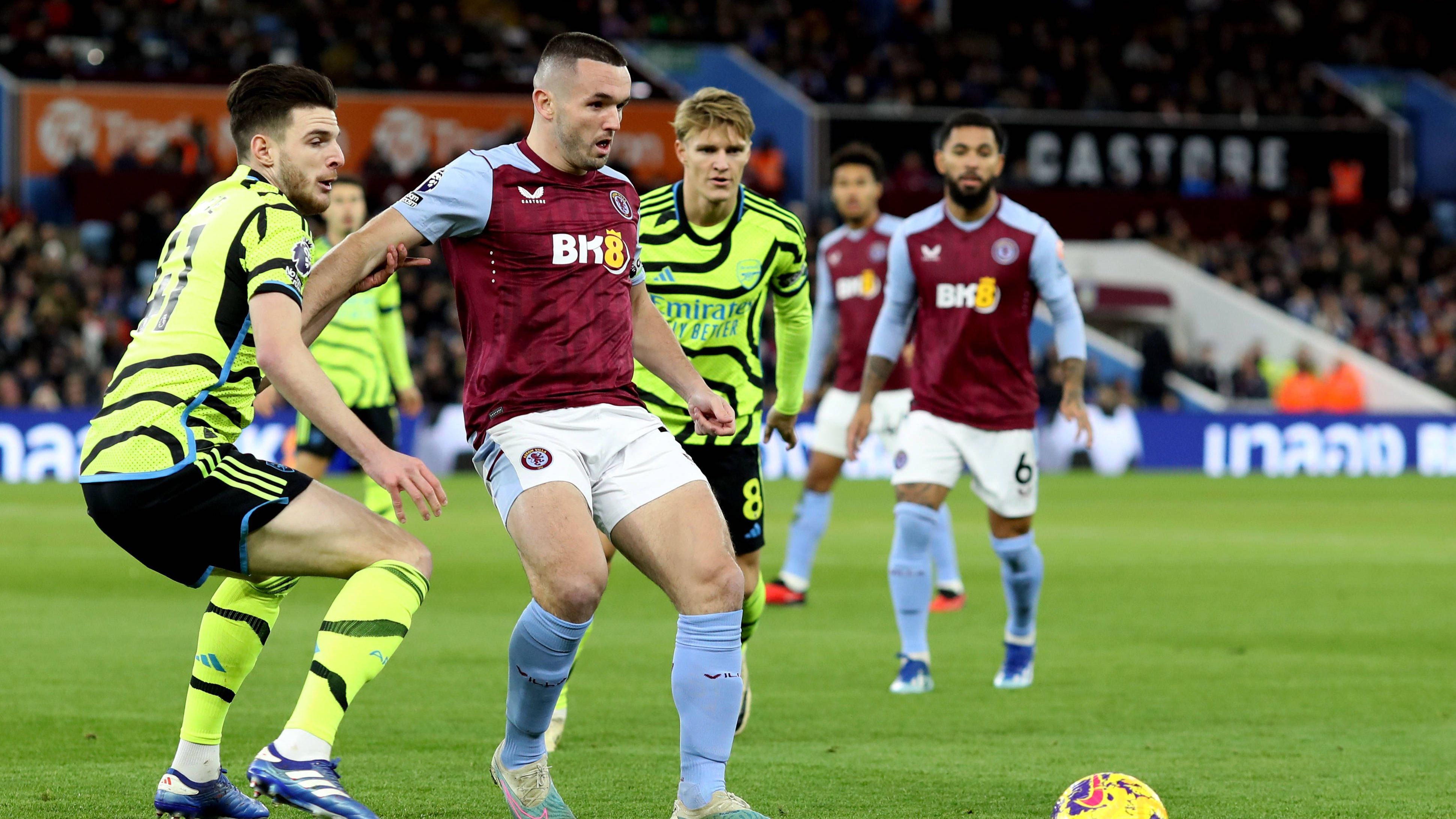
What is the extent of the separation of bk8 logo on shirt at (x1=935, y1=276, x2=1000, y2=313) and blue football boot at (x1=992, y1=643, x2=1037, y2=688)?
1.50 meters

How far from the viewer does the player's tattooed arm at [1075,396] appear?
802 centimetres

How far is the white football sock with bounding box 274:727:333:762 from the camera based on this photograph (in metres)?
4.55

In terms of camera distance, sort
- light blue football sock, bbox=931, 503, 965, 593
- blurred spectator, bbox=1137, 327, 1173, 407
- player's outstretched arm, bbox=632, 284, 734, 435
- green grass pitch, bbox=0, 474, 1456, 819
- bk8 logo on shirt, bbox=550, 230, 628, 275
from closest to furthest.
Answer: bk8 logo on shirt, bbox=550, 230, 628, 275
player's outstretched arm, bbox=632, 284, 734, 435
green grass pitch, bbox=0, 474, 1456, 819
light blue football sock, bbox=931, 503, 965, 593
blurred spectator, bbox=1137, 327, 1173, 407

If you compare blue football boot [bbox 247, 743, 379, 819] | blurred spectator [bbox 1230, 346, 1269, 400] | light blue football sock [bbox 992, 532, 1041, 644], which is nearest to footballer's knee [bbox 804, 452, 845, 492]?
light blue football sock [bbox 992, 532, 1041, 644]

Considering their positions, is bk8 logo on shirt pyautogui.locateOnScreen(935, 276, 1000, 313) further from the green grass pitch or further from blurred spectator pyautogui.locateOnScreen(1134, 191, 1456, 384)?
blurred spectator pyautogui.locateOnScreen(1134, 191, 1456, 384)

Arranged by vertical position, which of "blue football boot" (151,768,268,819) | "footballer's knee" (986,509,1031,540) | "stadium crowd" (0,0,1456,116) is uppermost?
"stadium crowd" (0,0,1456,116)

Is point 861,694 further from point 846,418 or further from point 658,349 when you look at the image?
point 846,418

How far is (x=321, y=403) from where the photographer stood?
452 cm

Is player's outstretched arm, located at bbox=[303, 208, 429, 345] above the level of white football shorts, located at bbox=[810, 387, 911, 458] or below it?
above

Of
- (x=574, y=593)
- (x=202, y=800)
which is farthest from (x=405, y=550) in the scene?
(x=202, y=800)

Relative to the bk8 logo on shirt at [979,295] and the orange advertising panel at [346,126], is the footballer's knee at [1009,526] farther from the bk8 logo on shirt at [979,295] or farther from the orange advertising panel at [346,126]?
the orange advertising panel at [346,126]

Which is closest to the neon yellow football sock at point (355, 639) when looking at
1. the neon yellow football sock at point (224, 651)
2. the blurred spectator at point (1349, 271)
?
the neon yellow football sock at point (224, 651)

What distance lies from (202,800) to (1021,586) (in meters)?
4.13

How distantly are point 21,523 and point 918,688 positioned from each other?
10.5m
